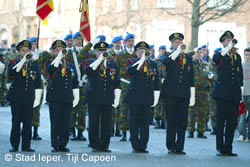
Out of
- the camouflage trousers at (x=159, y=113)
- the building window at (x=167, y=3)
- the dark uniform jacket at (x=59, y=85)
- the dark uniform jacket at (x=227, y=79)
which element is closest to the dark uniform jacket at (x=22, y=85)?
the dark uniform jacket at (x=59, y=85)

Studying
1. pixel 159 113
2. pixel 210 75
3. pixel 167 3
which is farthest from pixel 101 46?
pixel 167 3

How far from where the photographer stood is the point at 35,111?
45.6ft

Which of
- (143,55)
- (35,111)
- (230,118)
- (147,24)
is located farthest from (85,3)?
(147,24)

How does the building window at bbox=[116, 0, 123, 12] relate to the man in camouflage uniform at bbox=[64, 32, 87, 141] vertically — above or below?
above

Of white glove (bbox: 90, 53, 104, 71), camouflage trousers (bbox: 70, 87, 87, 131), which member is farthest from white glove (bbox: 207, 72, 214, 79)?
white glove (bbox: 90, 53, 104, 71)

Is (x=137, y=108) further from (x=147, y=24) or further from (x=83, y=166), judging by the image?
(x=147, y=24)

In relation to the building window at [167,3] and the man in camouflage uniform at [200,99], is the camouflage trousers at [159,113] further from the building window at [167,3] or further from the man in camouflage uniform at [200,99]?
the building window at [167,3]

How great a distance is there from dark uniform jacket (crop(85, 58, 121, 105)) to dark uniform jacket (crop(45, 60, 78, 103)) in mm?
345

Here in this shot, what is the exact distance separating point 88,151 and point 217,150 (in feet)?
7.25

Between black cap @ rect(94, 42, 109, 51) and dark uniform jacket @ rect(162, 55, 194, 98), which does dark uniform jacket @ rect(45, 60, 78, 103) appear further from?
dark uniform jacket @ rect(162, 55, 194, 98)

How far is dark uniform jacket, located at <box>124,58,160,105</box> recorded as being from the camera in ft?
38.4

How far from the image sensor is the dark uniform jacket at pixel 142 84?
11703 mm

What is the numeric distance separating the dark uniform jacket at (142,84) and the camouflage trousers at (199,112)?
3.31 meters

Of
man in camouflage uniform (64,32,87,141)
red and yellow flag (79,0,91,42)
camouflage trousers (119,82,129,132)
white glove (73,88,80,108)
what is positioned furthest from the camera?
red and yellow flag (79,0,91,42)
